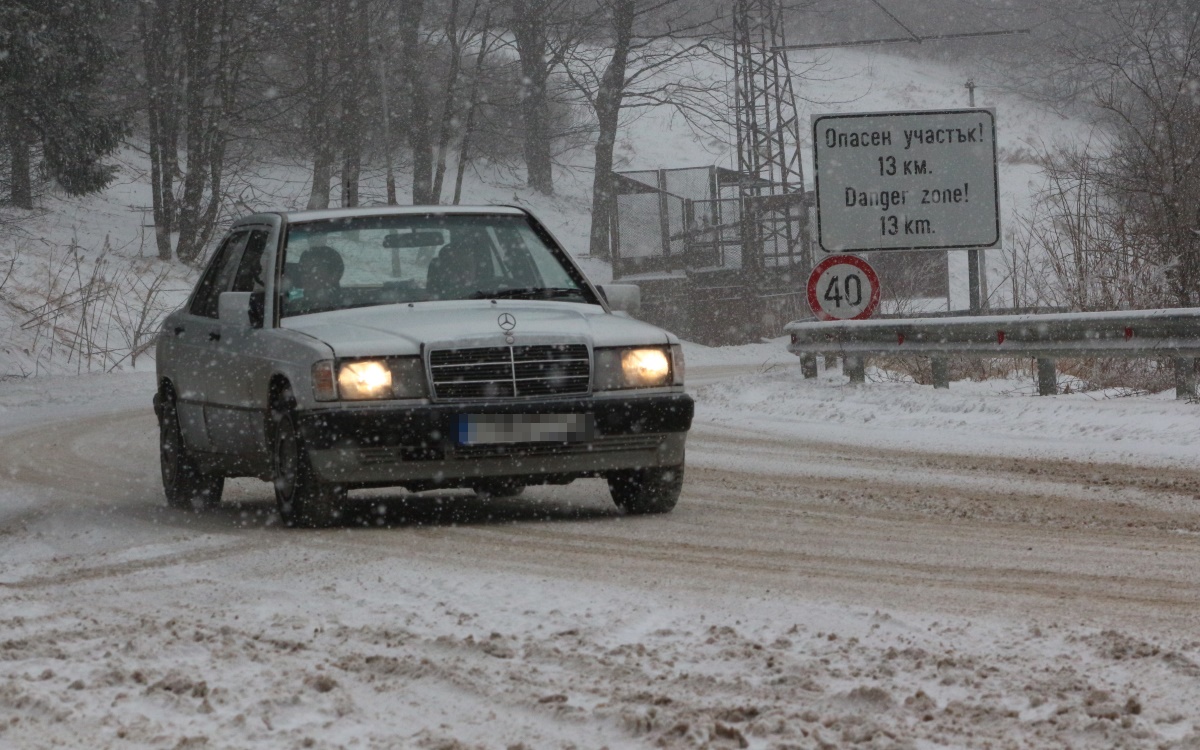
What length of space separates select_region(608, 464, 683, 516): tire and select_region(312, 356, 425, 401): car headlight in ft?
3.80

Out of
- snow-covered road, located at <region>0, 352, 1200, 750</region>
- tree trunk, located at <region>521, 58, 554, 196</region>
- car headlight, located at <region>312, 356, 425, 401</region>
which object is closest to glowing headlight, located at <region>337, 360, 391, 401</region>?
car headlight, located at <region>312, 356, 425, 401</region>

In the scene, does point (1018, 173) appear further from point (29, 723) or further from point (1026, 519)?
point (29, 723)

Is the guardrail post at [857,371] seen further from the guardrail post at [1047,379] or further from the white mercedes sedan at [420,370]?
the white mercedes sedan at [420,370]

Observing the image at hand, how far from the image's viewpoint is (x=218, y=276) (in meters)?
9.52

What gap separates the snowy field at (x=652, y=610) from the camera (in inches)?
155

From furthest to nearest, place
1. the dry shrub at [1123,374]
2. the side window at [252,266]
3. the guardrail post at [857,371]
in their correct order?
the guardrail post at [857,371] → the dry shrub at [1123,374] → the side window at [252,266]

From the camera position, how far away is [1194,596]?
17.6 ft

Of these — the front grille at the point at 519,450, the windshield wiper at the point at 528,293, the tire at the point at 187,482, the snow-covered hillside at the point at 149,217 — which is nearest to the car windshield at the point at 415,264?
the windshield wiper at the point at 528,293

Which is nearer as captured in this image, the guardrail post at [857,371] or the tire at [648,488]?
the tire at [648,488]

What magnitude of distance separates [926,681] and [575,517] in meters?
4.03

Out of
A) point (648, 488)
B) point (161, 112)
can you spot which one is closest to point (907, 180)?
point (648, 488)

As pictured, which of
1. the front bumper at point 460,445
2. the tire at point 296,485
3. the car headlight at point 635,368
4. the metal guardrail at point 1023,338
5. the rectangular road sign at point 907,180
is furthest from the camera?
the rectangular road sign at point 907,180

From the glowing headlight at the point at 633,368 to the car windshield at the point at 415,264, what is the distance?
3.00 ft

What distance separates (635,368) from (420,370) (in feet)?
3.27
